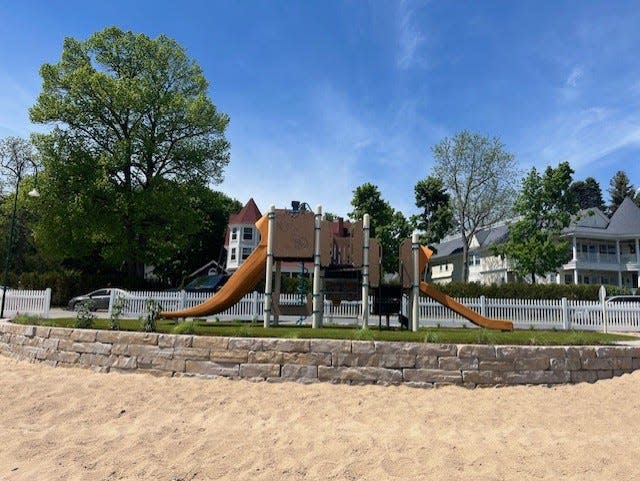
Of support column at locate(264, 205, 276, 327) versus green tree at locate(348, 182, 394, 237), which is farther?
green tree at locate(348, 182, 394, 237)

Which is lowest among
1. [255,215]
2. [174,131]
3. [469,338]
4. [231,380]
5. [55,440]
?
[55,440]

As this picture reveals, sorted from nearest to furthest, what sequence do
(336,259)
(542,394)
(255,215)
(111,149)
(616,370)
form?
(542,394)
(616,370)
(336,259)
(111,149)
(255,215)

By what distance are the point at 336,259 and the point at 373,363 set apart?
401 cm

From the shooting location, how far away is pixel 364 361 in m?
6.75

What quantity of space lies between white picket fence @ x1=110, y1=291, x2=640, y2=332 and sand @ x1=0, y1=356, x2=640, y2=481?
8.93 m

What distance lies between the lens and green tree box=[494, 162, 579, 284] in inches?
1200

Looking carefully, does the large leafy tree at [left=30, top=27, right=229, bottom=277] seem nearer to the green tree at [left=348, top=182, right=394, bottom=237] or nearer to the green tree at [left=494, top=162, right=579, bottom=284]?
the green tree at [left=348, top=182, right=394, bottom=237]

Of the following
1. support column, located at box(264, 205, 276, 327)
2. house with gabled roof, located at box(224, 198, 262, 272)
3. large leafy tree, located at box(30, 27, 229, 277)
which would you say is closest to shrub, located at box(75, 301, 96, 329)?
support column, located at box(264, 205, 276, 327)

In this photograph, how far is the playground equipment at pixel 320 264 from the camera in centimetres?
1006

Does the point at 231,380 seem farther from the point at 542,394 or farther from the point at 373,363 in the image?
the point at 542,394

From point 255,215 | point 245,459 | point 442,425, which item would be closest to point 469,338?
point 442,425

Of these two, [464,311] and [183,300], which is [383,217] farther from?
[464,311]

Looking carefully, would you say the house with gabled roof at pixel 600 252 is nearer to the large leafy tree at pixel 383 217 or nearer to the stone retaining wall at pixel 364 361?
the large leafy tree at pixel 383 217

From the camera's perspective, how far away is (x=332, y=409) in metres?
5.92
